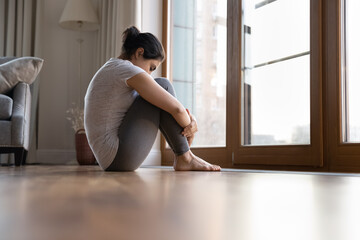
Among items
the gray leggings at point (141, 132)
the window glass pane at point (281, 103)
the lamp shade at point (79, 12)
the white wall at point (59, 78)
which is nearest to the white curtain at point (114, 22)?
the lamp shade at point (79, 12)

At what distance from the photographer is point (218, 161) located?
3.19m

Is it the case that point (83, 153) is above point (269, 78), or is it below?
below

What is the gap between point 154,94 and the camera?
1.74 m

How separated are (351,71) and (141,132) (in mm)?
1222

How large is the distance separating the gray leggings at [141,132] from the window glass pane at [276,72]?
3.29 ft

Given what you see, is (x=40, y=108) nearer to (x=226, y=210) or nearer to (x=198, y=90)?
(x=198, y=90)

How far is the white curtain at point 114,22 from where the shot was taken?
3.80 m

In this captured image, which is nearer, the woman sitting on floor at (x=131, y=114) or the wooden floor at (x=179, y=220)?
the wooden floor at (x=179, y=220)

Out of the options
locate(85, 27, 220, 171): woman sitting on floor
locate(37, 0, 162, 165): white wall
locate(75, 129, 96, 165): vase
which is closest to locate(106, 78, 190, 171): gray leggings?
locate(85, 27, 220, 171): woman sitting on floor

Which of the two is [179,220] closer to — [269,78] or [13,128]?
[269,78]

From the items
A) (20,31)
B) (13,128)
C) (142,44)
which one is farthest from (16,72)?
(142,44)

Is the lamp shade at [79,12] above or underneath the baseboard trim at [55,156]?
above

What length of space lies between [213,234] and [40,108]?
4.39m

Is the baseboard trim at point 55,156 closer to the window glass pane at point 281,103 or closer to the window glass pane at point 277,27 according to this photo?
the window glass pane at point 281,103
